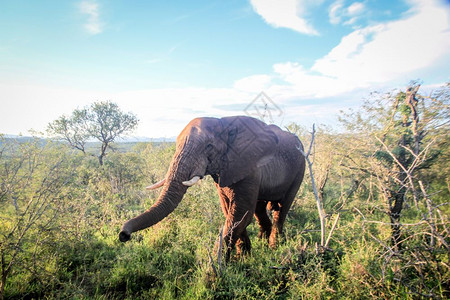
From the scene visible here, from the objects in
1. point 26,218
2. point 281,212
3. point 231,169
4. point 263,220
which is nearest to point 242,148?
point 231,169

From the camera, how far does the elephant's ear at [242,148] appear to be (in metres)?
4.32

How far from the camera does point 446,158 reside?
17.6 ft

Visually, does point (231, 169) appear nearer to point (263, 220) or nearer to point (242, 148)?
point (242, 148)

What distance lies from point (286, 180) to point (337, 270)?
7.63 feet

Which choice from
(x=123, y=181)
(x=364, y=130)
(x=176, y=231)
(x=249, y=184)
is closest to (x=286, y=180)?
(x=249, y=184)

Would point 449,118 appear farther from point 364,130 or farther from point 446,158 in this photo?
point 364,130

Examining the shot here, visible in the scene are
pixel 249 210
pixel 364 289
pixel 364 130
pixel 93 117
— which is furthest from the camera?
pixel 93 117

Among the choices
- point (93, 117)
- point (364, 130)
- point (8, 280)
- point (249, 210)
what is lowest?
point (8, 280)

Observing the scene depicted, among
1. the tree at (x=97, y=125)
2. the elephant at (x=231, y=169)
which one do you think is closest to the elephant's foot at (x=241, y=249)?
the elephant at (x=231, y=169)

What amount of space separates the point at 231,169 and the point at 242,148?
0.49 m

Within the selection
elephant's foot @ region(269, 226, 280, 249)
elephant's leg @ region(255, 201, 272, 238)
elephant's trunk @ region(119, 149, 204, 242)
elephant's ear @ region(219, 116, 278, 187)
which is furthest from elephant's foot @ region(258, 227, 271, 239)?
elephant's trunk @ region(119, 149, 204, 242)

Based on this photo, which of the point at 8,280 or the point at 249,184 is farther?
the point at 249,184

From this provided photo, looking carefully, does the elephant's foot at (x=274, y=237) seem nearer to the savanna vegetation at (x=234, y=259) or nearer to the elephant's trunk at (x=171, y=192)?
the savanna vegetation at (x=234, y=259)

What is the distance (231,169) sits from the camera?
4324mm
